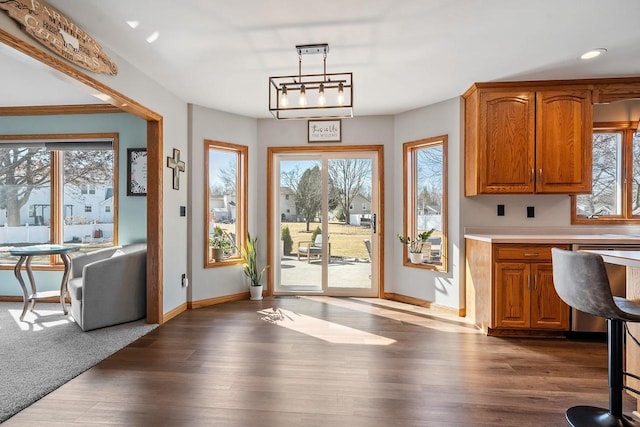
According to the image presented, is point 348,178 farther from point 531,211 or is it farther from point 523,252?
point 523,252

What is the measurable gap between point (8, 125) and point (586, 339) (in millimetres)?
7021

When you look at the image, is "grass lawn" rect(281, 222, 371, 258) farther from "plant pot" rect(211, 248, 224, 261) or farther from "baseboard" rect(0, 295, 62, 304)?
"baseboard" rect(0, 295, 62, 304)

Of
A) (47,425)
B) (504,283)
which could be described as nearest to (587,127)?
(504,283)

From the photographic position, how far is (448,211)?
3.98 meters

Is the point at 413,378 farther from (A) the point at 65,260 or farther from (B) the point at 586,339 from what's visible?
(A) the point at 65,260

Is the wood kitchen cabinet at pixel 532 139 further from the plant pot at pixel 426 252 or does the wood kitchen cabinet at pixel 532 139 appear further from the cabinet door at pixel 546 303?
the plant pot at pixel 426 252

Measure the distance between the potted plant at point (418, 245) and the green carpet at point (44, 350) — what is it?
10.1 ft

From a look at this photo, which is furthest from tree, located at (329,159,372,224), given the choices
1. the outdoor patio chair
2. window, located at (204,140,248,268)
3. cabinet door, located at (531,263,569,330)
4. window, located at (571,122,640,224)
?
window, located at (571,122,640,224)

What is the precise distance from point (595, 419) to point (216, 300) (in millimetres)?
3733

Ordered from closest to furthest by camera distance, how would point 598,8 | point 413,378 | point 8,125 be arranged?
point 598,8 → point 413,378 → point 8,125

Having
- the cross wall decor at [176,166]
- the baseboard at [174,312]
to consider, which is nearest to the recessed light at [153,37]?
the cross wall decor at [176,166]

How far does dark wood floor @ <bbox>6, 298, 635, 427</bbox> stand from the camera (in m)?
1.93

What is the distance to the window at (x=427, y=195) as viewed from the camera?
4.06 m

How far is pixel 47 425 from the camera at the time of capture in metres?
1.83
